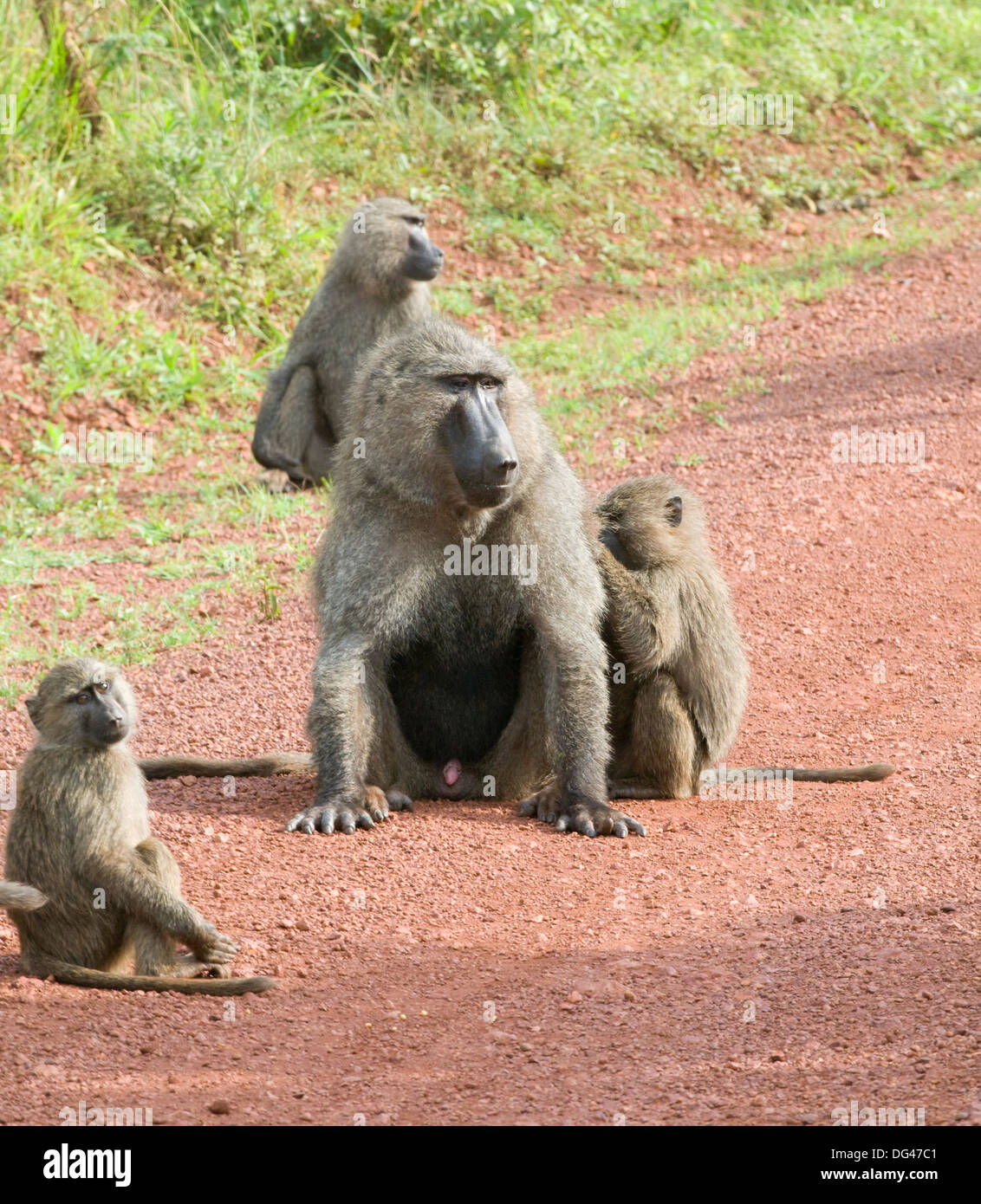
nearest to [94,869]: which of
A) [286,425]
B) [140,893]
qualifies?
[140,893]

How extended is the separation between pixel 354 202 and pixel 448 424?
7.35m

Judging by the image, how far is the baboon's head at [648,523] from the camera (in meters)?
5.28

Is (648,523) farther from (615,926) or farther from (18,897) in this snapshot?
(18,897)

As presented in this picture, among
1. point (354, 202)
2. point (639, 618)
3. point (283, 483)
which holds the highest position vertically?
point (354, 202)

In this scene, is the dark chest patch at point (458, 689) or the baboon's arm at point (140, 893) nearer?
the baboon's arm at point (140, 893)

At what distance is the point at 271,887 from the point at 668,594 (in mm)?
1648

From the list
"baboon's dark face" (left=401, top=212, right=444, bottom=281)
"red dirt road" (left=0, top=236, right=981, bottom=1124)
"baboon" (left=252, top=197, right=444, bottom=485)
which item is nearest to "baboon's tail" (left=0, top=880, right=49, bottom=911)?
"red dirt road" (left=0, top=236, right=981, bottom=1124)

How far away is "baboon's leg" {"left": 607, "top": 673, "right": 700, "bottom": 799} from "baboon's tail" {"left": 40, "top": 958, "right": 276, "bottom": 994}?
74.9 inches

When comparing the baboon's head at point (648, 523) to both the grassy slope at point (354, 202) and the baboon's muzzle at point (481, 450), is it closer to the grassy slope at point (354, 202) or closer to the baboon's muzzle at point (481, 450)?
the baboon's muzzle at point (481, 450)

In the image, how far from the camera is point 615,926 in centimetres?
409

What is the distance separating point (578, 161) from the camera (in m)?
12.7

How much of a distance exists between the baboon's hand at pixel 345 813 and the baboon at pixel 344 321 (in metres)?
3.96

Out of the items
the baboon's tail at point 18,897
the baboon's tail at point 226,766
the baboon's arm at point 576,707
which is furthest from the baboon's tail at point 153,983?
the baboon's tail at point 226,766

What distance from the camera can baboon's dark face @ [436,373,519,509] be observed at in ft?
15.3
